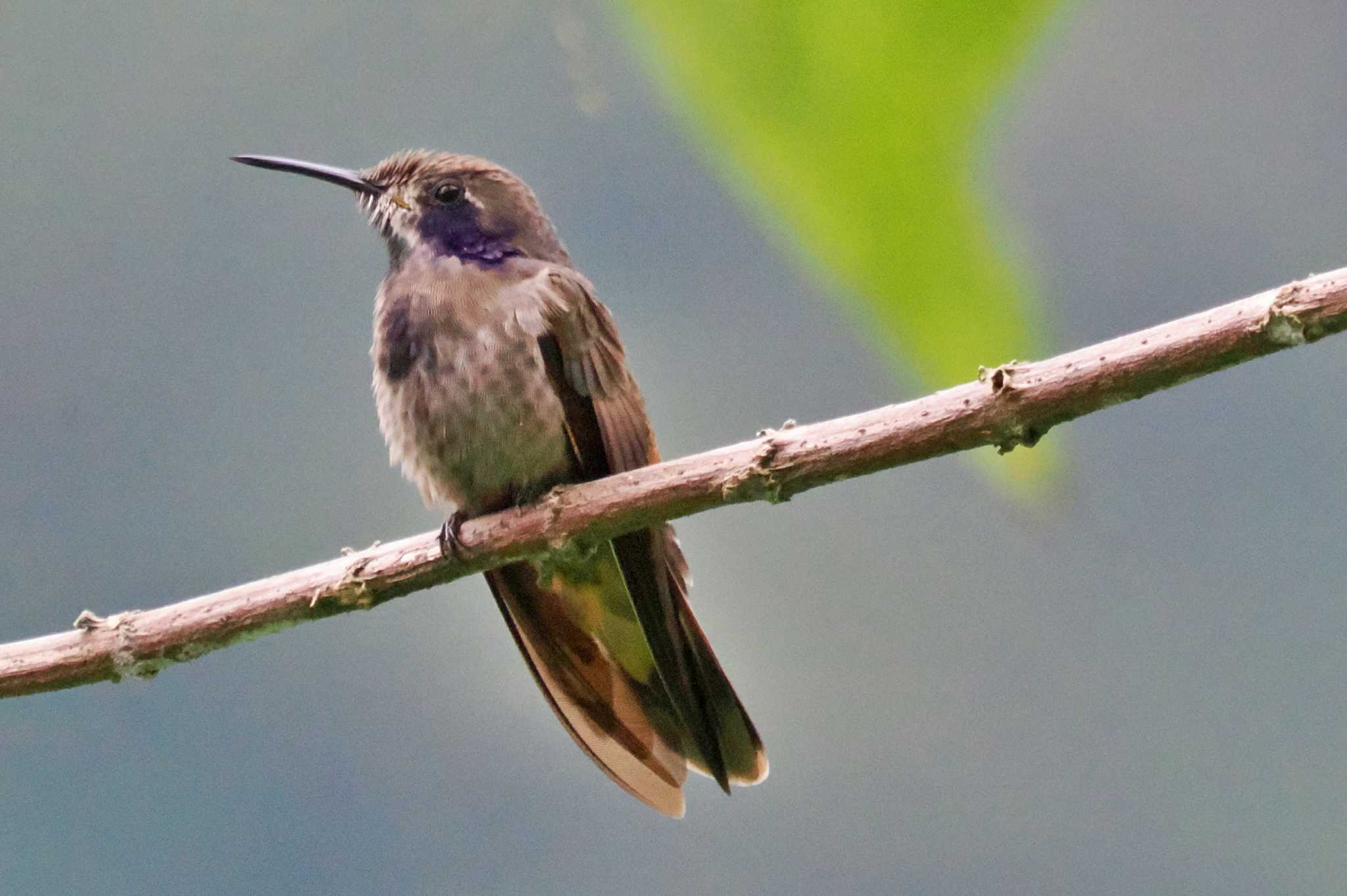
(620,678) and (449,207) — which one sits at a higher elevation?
(449,207)

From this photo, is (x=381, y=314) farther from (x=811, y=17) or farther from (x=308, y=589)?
(x=811, y=17)

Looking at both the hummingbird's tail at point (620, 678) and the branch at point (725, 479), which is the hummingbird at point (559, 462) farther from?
the branch at point (725, 479)

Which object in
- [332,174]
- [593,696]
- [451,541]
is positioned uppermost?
[332,174]

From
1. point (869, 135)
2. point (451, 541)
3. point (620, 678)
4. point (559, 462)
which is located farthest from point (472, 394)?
point (869, 135)

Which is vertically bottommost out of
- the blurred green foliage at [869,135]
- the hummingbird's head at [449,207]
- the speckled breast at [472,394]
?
the blurred green foliage at [869,135]

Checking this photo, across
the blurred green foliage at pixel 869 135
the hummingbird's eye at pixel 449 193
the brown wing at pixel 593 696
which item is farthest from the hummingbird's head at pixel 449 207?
the blurred green foliage at pixel 869 135

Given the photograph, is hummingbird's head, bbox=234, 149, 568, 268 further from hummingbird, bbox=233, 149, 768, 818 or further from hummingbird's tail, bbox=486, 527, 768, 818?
hummingbird's tail, bbox=486, 527, 768, 818

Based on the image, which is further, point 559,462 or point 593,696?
point 593,696

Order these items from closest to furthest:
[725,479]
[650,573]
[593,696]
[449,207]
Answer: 1. [725,479]
2. [650,573]
3. [593,696]
4. [449,207]

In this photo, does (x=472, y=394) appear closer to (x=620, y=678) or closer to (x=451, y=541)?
(x=451, y=541)
